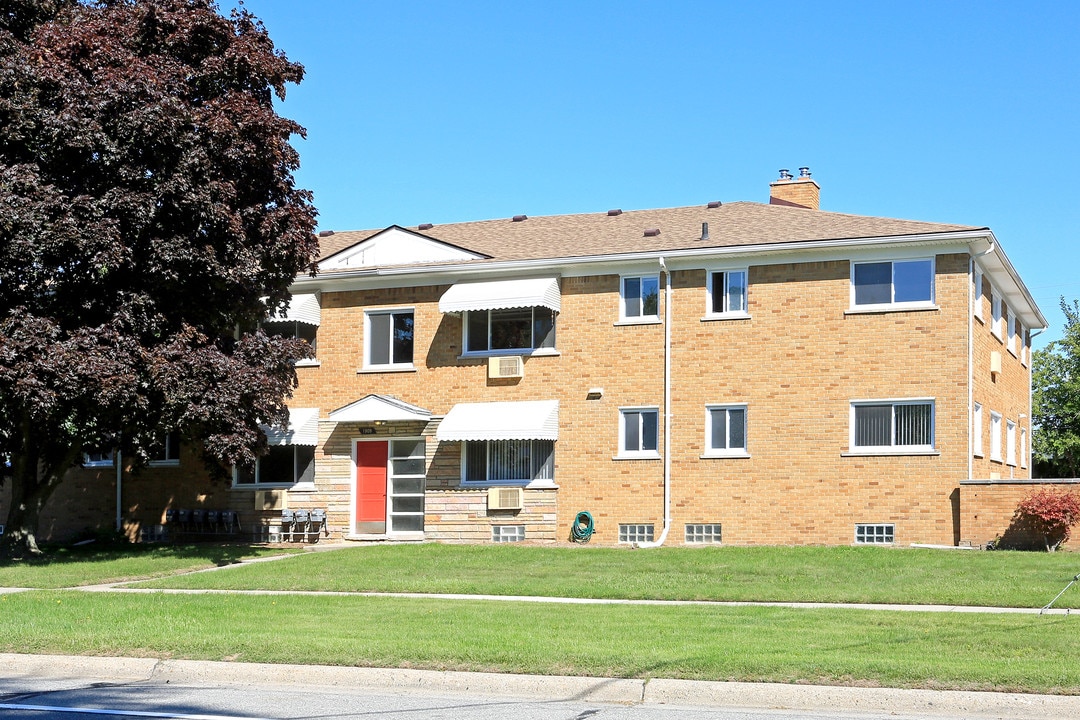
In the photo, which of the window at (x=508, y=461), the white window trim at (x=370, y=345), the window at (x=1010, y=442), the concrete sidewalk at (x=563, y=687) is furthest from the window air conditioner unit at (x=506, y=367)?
the concrete sidewalk at (x=563, y=687)

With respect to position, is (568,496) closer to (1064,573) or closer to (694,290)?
(694,290)

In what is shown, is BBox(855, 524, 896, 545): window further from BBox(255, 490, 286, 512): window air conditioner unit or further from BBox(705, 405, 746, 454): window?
BBox(255, 490, 286, 512): window air conditioner unit

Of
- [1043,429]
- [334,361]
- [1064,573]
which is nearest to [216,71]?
[334,361]

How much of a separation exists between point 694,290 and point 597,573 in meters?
7.73

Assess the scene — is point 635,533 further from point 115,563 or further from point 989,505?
point 115,563

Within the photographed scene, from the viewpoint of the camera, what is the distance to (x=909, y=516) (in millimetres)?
23078

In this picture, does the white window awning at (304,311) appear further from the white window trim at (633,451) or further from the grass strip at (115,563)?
the white window trim at (633,451)

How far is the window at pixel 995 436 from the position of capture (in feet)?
85.9

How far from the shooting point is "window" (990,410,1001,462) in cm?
2619

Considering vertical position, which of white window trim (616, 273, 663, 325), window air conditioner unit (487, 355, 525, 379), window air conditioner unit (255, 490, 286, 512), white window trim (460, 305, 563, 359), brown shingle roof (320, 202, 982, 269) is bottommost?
window air conditioner unit (255, 490, 286, 512)

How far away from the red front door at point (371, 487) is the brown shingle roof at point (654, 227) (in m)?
4.50

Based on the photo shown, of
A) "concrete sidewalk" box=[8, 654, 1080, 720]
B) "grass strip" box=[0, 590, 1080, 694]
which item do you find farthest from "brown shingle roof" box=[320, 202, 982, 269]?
"concrete sidewalk" box=[8, 654, 1080, 720]

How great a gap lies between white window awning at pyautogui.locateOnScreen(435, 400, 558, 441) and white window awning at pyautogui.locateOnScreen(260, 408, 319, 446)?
9.58ft

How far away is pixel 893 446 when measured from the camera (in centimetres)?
2336
